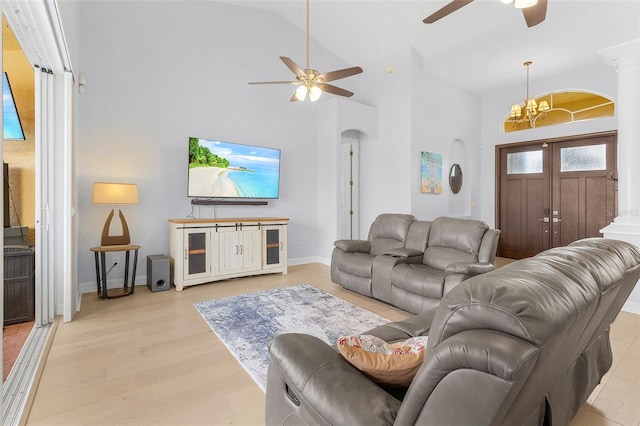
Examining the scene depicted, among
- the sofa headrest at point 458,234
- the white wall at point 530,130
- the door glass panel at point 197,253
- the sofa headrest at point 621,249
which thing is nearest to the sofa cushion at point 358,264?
the sofa headrest at point 458,234

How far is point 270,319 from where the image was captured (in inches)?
124

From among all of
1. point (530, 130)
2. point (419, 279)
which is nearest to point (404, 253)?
point (419, 279)

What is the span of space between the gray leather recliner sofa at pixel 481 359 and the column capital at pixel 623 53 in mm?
3661

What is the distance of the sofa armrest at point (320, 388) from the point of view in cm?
95

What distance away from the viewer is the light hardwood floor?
177 centimetres

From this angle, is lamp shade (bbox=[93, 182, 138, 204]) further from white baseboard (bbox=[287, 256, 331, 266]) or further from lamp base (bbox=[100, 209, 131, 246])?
white baseboard (bbox=[287, 256, 331, 266])

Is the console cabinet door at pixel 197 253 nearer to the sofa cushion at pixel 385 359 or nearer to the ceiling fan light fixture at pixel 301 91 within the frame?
the ceiling fan light fixture at pixel 301 91

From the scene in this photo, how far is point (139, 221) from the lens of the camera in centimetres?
436

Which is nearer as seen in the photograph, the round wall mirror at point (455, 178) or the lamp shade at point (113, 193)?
the lamp shade at point (113, 193)

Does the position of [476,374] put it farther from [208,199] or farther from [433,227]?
[208,199]

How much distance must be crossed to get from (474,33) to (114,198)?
5.60 metres

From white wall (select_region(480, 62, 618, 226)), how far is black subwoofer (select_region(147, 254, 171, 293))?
21.2ft

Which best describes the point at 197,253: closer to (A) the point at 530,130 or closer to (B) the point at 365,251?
(B) the point at 365,251

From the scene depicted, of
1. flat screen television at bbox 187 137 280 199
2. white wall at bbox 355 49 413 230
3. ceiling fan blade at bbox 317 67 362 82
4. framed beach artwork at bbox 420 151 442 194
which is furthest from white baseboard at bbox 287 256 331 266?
ceiling fan blade at bbox 317 67 362 82
